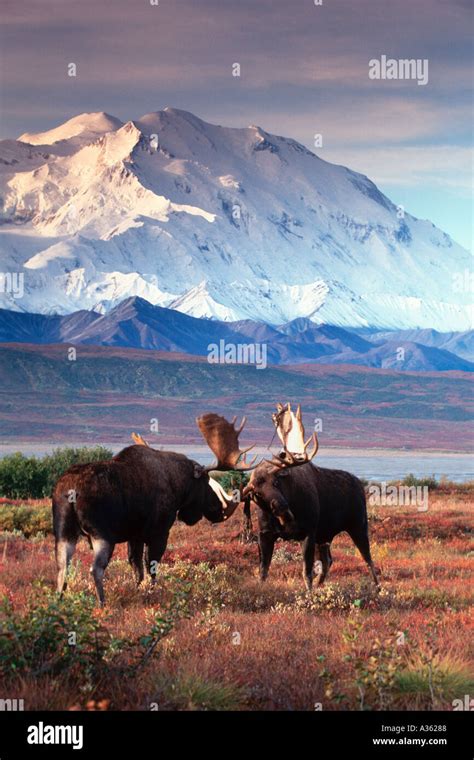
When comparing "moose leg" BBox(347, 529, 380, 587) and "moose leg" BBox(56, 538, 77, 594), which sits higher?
"moose leg" BBox(56, 538, 77, 594)

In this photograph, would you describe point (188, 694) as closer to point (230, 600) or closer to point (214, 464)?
point (230, 600)

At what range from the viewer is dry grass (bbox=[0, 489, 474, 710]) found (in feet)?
31.5

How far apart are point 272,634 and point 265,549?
12.1 ft

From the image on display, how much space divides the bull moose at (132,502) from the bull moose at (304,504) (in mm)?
647

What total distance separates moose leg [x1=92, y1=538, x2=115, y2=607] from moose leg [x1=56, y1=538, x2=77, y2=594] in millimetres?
265

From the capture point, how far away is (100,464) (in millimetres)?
14047

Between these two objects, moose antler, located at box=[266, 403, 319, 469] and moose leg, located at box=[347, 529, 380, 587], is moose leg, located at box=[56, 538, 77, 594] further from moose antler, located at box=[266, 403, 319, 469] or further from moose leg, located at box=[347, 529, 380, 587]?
moose leg, located at box=[347, 529, 380, 587]

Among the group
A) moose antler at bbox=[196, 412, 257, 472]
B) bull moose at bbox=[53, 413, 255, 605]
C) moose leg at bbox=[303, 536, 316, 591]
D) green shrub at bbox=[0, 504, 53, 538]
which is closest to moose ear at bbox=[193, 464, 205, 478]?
bull moose at bbox=[53, 413, 255, 605]

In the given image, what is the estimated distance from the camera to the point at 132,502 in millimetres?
14109

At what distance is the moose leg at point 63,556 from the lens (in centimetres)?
1344

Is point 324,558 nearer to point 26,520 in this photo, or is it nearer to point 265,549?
point 265,549

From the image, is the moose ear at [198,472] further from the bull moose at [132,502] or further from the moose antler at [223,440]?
the moose antler at [223,440]

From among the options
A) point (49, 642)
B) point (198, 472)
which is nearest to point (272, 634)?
point (49, 642)
